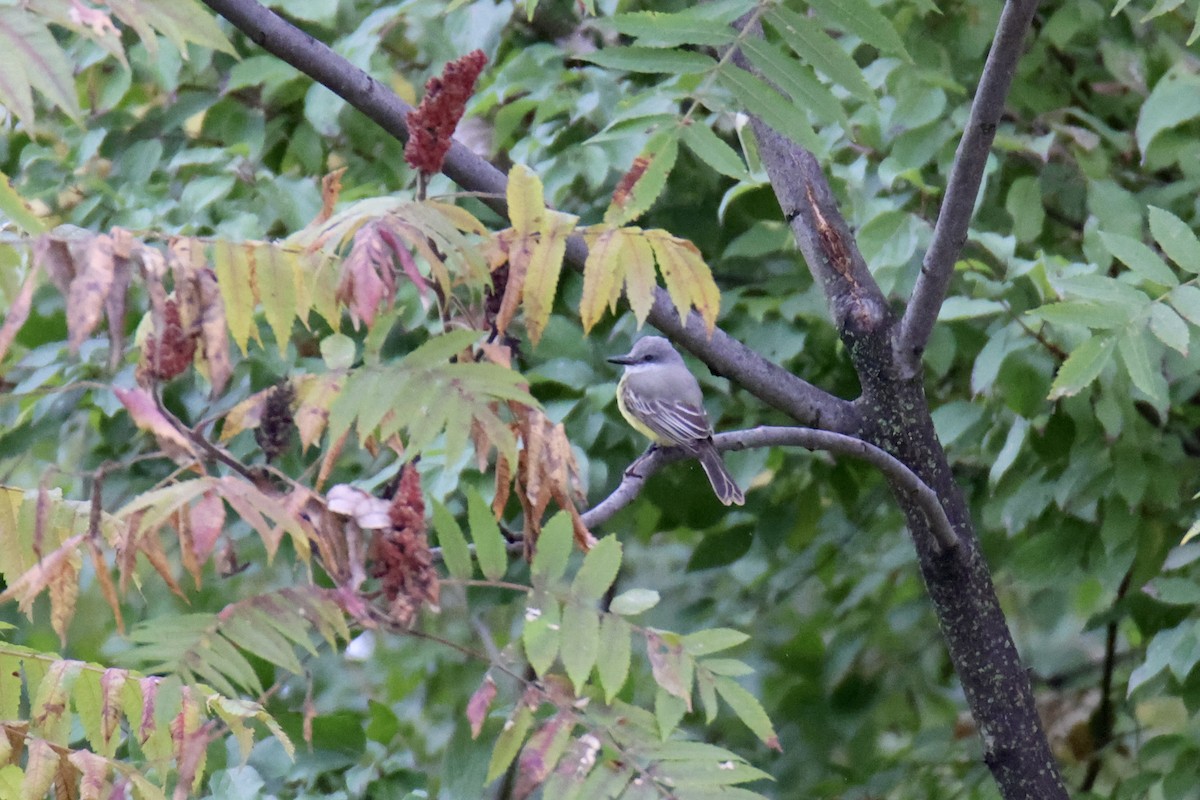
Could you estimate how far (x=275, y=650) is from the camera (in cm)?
196

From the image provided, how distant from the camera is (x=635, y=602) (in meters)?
2.16

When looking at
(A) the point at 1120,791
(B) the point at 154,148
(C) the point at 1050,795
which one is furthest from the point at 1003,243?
(B) the point at 154,148

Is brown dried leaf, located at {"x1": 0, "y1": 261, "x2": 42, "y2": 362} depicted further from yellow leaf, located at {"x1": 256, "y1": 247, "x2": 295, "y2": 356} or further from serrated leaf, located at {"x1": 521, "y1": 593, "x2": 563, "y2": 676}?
serrated leaf, located at {"x1": 521, "y1": 593, "x2": 563, "y2": 676}

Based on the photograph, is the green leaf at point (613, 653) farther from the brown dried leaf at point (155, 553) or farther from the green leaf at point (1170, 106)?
the green leaf at point (1170, 106)

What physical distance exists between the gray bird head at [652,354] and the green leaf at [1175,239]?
192 centimetres

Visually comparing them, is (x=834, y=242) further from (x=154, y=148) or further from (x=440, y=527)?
(x=154, y=148)

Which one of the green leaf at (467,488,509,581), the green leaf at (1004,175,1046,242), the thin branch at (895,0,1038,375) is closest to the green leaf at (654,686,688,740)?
the green leaf at (467,488,509,581)

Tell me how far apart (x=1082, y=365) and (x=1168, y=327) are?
17 centimetres

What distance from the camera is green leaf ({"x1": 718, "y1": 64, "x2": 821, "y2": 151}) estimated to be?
2301 mm

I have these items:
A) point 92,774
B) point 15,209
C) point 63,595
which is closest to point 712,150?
point 15,209

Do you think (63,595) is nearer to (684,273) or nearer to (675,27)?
(684,273)

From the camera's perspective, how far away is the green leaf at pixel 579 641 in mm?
2061

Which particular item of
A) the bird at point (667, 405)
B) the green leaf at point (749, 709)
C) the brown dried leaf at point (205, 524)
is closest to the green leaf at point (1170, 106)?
the bird at point (667, 405)

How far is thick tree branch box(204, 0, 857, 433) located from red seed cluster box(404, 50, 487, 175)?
70cm
